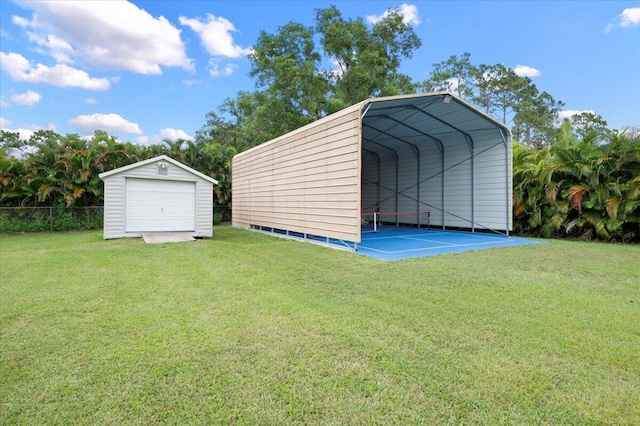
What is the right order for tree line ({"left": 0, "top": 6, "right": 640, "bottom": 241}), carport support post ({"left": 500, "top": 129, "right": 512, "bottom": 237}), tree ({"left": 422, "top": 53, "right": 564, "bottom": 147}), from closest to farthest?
tree line ({"left": 0, "top": 6, "right": 640, "bottom": 241}) < carport support post ({"left": 500, "top": 129, "right": 512, "bottom": 237}) < tree ({"left": 422, "top": 53, "right": 564, "bottom": 147})

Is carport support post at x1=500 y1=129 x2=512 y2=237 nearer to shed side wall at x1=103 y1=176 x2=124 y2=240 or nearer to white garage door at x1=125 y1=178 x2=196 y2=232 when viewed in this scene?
white garage door at x1=125 y1=178 x2=196 y2=232

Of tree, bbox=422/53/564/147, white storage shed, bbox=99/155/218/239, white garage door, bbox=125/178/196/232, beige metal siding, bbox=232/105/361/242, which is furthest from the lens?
tree, bbox=422/53/564/147

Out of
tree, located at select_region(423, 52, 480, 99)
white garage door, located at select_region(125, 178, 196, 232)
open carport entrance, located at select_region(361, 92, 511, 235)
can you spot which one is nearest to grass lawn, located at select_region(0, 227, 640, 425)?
white garage door, located at select_region(125, 178, 196, 232)

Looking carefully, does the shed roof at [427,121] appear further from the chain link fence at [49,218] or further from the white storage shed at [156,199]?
the chain link fence at [49,218]

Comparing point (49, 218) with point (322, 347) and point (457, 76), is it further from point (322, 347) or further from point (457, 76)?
point (457, 76)

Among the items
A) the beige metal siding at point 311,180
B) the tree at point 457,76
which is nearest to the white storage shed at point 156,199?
the beige metal siding at point 311,180

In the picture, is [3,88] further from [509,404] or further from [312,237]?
[509,404]

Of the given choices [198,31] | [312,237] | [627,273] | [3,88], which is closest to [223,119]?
[198,31]

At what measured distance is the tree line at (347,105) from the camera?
28.1 feet

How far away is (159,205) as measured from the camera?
A: 31.8 ft

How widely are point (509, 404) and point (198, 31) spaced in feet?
59.9

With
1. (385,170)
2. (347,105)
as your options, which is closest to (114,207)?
(385,170)

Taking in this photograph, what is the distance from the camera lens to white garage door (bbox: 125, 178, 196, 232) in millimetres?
9414

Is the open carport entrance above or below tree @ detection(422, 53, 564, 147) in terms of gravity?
below
